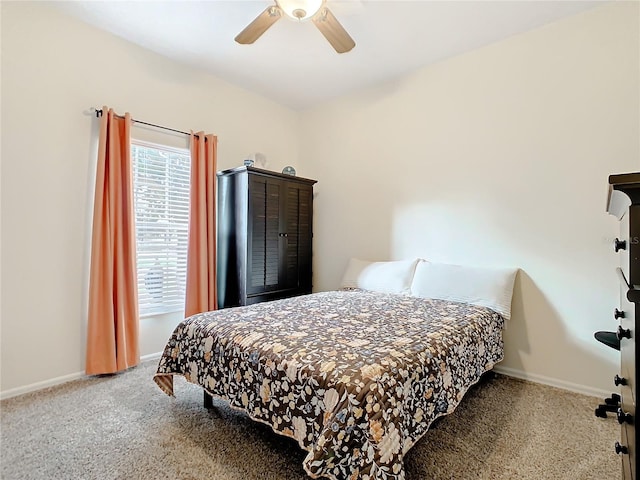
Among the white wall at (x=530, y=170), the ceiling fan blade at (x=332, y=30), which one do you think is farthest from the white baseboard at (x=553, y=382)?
the ceiling fan blade at (x=332, y=30)

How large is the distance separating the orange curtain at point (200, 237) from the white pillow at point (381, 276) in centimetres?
135

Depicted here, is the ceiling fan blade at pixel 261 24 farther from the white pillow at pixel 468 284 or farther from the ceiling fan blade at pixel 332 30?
the white pillow at pixel 468 284

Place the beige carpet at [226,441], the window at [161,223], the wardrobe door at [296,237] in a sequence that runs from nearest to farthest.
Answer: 1. the beige carpet at [226,441]
2. the window at [161,223]
3. the wardrobe door at [296,237]

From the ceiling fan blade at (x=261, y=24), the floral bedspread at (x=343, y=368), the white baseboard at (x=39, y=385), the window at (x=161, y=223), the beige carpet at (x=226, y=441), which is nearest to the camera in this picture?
the floral bedspread at (x=343, y=368)

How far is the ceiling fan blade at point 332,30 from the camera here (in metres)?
2.05

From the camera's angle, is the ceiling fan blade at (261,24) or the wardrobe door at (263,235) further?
the wardrobe door at (263,235)

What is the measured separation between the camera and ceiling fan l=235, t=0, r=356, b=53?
1901 millimetres

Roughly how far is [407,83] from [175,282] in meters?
3.02

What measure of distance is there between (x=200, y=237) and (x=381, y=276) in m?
1.75

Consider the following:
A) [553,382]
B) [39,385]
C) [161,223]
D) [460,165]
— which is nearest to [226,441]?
[39,385]

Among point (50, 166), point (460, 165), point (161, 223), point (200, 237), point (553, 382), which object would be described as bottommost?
point (553, 382)

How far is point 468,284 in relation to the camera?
8.59ft

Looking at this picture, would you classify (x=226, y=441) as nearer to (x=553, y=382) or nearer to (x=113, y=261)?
(x=113, y=261)

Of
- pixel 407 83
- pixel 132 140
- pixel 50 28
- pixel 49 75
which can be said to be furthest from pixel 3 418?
pixel 407 83
